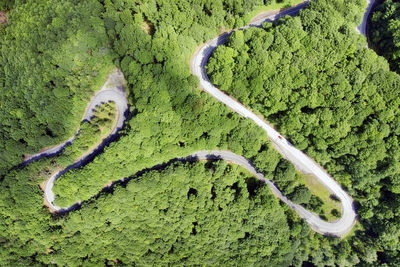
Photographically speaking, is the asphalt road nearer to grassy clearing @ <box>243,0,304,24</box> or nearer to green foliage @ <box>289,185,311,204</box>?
grassy clearing @ <box>243,0,304,24</box>

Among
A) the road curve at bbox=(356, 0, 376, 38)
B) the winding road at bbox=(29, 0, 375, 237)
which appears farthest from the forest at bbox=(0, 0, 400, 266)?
the road curve at bbox=(356, 0, 376, 38)

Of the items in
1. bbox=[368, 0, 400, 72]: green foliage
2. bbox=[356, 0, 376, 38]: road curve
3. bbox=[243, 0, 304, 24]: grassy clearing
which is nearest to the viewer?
bbox=[368, 0, 400, 72]: green foliage

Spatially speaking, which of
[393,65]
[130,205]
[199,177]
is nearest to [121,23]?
[199,177]

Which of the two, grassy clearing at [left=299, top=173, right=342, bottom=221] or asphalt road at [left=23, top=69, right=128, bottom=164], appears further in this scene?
grassy clearing at [left=299, top=173, right=342, bottom=221]

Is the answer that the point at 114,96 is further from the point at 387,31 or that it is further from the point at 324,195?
the point at 387,31

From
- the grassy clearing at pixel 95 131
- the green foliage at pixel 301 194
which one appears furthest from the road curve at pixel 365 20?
the grassy clearing at pixel 95 131

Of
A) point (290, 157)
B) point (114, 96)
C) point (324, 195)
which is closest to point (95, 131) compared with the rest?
point (114, 96)

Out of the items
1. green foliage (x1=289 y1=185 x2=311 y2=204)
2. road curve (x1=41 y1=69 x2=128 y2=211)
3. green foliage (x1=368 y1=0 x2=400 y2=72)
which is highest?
green foliage (x1=368 y1=0 x2=400 y2=72)
